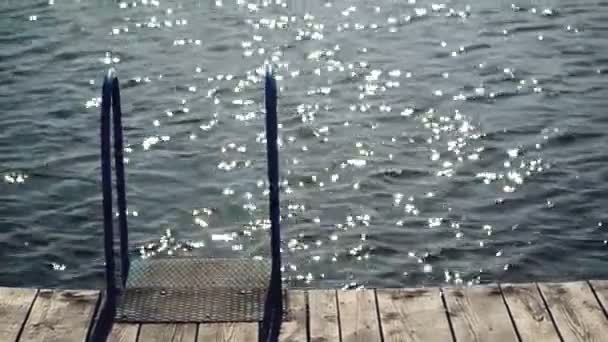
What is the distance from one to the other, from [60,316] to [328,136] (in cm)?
563

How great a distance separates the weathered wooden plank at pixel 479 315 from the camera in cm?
756

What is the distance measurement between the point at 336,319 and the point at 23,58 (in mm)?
9171

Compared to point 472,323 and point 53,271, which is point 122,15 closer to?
point 53,271

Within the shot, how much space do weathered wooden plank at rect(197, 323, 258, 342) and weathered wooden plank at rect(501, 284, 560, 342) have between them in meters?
1.59

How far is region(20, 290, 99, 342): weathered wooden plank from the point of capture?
7.60 meters

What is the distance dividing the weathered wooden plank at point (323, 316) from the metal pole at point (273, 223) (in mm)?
204

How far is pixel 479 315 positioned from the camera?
7.78m

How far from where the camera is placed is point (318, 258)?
1077 cm

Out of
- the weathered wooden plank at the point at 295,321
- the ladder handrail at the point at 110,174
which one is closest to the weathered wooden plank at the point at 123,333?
the ladder handrail at the point at 110,174

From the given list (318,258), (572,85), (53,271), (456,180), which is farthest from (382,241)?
(572,85)

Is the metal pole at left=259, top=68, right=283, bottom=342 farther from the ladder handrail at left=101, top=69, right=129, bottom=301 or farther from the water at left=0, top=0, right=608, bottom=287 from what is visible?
the water at left=0, top=0, right=608, bottom=287

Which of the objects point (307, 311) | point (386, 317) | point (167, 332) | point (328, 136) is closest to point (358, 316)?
point (386, 317)

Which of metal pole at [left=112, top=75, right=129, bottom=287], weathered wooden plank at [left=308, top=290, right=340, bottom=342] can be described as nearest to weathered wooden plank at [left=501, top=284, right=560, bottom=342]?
weathered wooden plank at [left=308, top=290, right=340, bottom=342]

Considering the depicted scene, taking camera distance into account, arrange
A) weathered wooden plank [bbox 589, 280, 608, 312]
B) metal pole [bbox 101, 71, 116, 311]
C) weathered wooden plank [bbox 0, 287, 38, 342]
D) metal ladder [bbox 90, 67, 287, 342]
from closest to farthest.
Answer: metal pole [bbox 101, 71, 116, 311] → metal ladder [bbox 90, 67, 287, 342] → weathered wooden plank [bbox 0, 287, 38, 342] → weathered wooden plank [bbox 589, 280, 608, 312]
